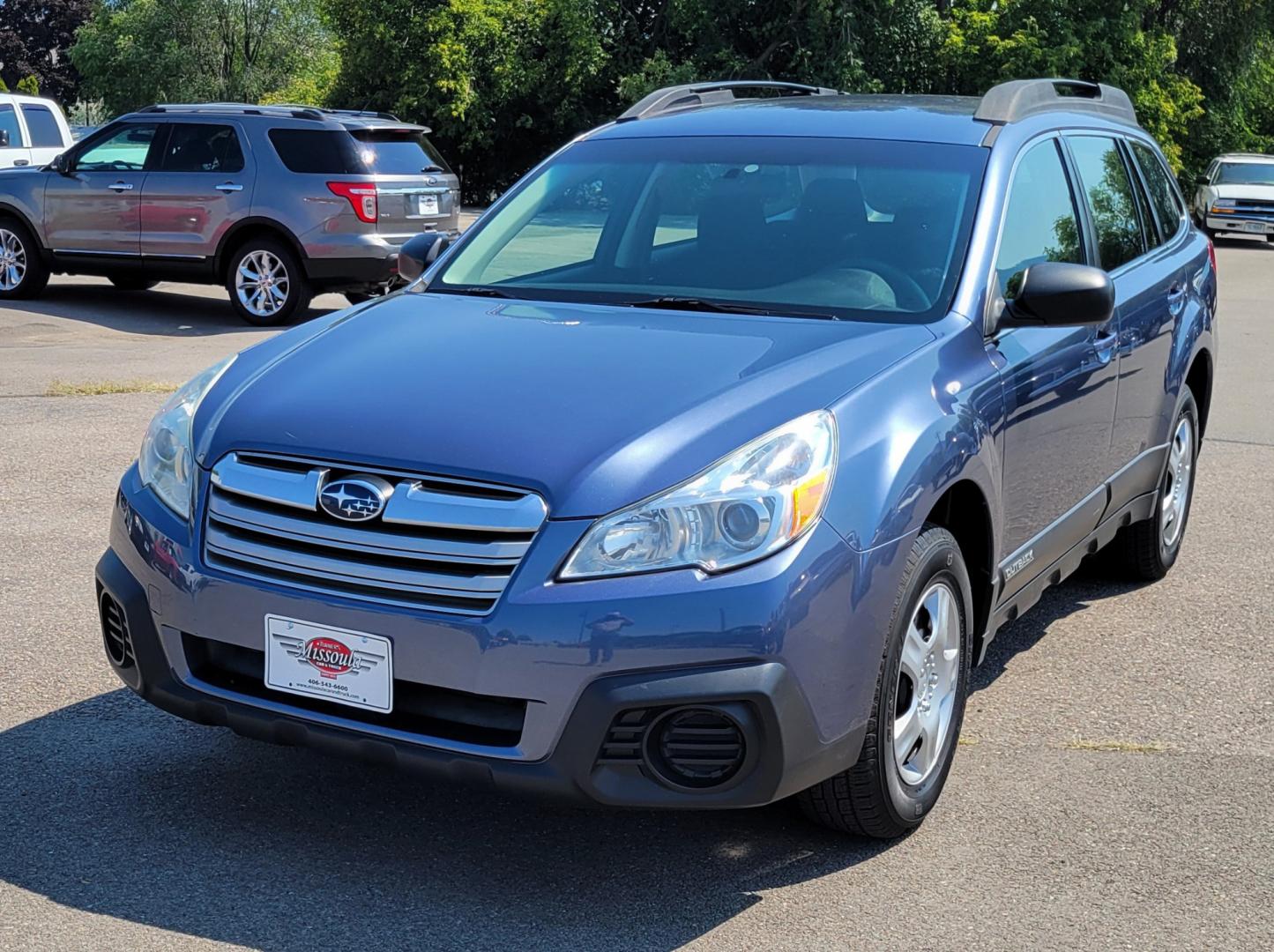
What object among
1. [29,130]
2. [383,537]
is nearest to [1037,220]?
[383,537]

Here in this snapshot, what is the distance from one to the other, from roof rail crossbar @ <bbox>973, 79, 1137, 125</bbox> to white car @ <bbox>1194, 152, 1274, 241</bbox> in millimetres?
24960

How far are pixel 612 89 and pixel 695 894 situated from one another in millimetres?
31304

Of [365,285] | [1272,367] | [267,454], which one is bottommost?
[1272,367]

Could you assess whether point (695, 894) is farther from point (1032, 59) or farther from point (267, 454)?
point (1032, 59)

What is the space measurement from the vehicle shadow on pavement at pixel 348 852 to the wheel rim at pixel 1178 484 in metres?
2.97

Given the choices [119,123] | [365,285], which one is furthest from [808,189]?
[119,123]

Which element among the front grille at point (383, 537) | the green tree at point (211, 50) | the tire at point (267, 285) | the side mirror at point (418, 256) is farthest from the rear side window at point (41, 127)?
the green tree at point (211, 50)

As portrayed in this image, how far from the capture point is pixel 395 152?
Answer: 14.0m

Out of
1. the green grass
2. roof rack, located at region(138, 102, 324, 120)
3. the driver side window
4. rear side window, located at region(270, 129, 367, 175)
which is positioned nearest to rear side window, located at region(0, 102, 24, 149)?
the driver side window

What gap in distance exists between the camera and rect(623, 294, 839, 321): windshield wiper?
14.0 ft

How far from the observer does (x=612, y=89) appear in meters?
33.6

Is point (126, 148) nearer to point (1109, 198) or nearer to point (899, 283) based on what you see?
point (1109, 198)

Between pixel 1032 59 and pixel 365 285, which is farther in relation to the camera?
pixel 1032 59

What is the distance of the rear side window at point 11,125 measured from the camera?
19328 millimetres
